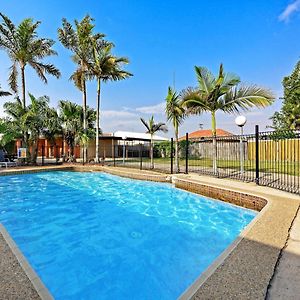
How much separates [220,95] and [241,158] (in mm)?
2948

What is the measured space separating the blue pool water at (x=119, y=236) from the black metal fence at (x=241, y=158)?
2.54m

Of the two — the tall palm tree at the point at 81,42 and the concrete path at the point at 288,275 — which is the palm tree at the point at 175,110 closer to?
the tall palm tree at the point at 81,42

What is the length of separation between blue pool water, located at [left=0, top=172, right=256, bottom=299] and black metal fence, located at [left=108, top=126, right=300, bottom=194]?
2535mm

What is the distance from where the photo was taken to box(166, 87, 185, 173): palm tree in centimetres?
1256

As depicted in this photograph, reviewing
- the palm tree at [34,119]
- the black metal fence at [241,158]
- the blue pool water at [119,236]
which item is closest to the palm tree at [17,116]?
the palm tree at [34,119]

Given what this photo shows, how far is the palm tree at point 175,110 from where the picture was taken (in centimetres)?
1256

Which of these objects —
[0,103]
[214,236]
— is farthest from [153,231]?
[0,103]

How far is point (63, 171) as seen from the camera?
15.1 m

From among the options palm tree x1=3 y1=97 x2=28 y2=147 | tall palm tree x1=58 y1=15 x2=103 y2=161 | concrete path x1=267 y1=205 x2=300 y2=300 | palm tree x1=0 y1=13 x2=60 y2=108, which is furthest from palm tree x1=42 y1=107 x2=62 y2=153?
concrete path x1=267 y1=205 x2=300 y2=300

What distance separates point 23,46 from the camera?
15633 mm

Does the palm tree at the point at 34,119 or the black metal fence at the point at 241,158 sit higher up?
the palm tree at the point at 34,119

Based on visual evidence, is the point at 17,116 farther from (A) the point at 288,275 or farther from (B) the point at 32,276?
(A) the point at 288,275

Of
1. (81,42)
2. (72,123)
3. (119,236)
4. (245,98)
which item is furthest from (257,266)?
(81,42)

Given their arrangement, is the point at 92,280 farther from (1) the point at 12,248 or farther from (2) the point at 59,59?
(2) the point at 59,59
